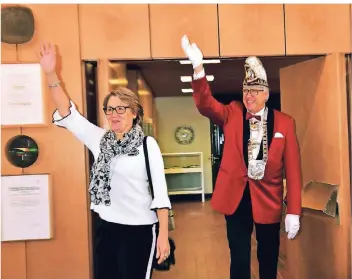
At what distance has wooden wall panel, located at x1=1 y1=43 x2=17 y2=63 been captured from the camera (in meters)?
1.83

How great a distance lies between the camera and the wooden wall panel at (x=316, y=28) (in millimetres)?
1927

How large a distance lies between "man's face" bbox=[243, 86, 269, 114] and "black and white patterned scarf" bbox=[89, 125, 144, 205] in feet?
1.59

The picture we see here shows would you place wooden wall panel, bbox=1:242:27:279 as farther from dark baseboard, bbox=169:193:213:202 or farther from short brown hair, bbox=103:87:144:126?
dark baseboard, bbox=169:193:213:202

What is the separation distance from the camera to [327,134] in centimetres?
204

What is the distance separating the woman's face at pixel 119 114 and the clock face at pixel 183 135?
1471 mm

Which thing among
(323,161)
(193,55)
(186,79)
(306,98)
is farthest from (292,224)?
(186,79)

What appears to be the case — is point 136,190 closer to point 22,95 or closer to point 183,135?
point 22,95

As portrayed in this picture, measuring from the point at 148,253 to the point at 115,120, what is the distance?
491 millimetres

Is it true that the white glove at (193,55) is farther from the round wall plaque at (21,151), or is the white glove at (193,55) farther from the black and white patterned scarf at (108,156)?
the round wall plaque at (21,151)

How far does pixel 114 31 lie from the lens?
188 cm

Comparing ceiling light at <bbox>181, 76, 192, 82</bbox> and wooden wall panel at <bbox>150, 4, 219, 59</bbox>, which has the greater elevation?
wooden wall panel at <bbox>150, 4, 219, 59</bbox>

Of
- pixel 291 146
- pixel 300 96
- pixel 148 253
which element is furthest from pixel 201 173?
pixel 148 253

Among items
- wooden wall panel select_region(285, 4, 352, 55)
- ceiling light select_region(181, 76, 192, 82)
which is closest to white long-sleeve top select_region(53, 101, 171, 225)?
wooden wall panel select_region(285, 4, 352, 55)

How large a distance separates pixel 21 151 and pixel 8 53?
42 cm
